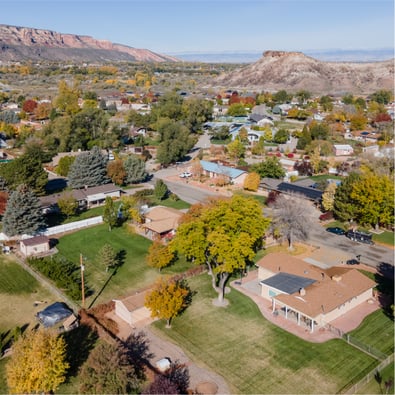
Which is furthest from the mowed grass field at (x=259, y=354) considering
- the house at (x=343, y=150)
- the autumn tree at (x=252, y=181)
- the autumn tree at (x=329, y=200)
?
the house at (x=343, y=150)

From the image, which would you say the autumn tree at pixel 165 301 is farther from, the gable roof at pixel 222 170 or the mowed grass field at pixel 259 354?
the gable roof at pixel 222 170

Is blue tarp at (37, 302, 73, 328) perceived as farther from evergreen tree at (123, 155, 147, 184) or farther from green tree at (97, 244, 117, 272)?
evergreen tree at (123, 155, 147, 184)

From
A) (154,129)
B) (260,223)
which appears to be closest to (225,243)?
(260,223)

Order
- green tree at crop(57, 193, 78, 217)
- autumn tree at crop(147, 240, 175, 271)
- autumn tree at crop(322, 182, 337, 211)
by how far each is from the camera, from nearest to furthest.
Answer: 1. autumn tree at crop(147, 240, 175, 271)
2. green tree at crop(57, 193, 78, 217)
3. autumn tree at crop(322, 182, 337, 211)

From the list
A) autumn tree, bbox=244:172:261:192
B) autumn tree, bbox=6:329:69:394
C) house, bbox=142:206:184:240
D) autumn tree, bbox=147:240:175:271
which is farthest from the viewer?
autumn tree, bbox=244:172:261:192

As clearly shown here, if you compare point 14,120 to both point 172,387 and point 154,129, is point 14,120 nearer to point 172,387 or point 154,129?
point 154,129

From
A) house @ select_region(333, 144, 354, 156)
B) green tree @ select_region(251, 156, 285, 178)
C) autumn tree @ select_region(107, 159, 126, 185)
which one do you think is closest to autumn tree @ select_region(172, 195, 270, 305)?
green tree @ select_region(251, 156, 285, 178)
